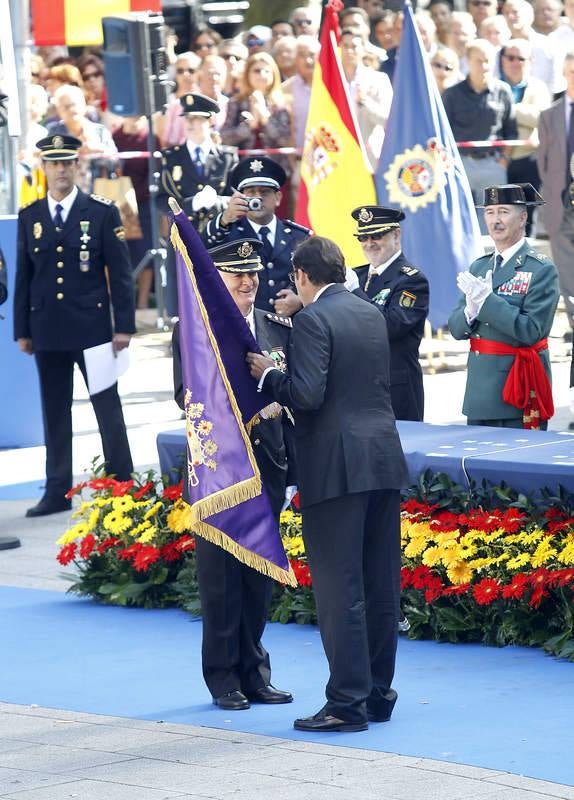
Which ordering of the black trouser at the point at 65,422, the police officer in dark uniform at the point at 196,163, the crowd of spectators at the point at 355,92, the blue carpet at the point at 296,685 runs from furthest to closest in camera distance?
the crowd of spectators at the point at 355,92 → the police officer in dark uniform at the point at 196,163 → the black trouser at the point at 65,422 → the blue carpet at the point at 296,685

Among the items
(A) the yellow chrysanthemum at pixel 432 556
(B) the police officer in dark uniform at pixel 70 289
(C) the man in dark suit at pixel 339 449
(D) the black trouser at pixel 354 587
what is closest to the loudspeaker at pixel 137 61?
(B) the police officer in dark uniform at pixel 70 289

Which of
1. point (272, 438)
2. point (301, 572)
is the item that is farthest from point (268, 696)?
point (301, 572)

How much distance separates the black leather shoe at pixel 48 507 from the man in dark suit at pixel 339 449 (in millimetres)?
4736

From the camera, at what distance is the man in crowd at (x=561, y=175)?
45.5 feet

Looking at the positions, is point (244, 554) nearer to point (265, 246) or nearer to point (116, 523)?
point (116, 523)

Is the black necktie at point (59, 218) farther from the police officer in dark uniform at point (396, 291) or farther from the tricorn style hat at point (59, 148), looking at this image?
the police officer in dark uniform at point (396, 291)

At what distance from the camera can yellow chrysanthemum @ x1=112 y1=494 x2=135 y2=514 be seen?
30.9 feet

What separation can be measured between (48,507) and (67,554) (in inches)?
80.0

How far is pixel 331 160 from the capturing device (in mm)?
15398

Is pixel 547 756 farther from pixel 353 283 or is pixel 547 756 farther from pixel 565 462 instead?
pixel 353 283

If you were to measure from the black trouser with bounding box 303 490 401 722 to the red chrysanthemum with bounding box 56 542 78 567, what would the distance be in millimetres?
2748

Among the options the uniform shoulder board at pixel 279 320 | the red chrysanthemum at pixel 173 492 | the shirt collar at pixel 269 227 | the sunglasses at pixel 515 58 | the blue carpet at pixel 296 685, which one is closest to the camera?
the blue carpet at pixel 296 685

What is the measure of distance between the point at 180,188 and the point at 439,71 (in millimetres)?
3399

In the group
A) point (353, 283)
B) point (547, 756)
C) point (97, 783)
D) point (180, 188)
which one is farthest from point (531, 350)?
point (180, 188)
